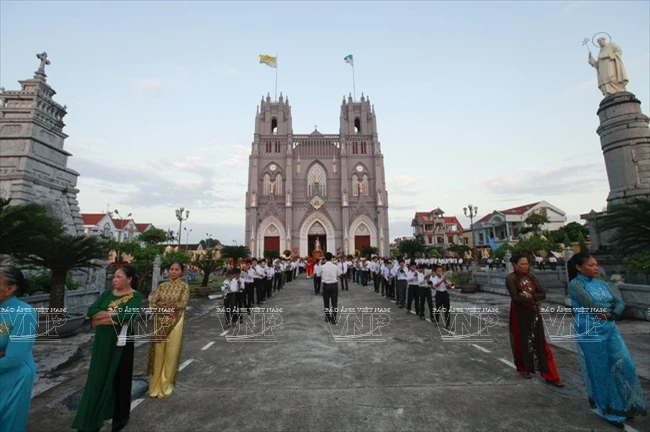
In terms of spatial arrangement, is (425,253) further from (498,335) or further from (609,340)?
(609,340)

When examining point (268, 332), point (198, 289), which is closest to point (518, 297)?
point (268, 332)

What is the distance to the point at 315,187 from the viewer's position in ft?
137

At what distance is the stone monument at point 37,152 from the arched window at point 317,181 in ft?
94.1

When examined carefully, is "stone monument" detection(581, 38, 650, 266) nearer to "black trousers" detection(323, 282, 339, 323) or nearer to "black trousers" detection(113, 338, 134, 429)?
"black trousers" detection(323, 282, 339, 323)

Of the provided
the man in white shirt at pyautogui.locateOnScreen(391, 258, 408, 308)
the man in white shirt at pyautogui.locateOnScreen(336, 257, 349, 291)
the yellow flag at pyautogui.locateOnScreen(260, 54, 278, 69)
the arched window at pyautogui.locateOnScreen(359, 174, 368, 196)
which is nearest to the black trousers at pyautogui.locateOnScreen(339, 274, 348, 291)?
the man in white shirt at pyautogui.locateOnScreen(336, 257, 349, 291)

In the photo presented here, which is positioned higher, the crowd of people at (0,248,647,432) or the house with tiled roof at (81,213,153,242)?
the house with tiled roof at (81,213,153,242)

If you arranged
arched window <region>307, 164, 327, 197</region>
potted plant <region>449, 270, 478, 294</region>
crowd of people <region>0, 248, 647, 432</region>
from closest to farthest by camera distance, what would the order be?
crowd of people <region>0, 248, 647, 432</region>
potted plant <region>449, 270, 478, 294</region>
arched window <region>307, 164, 327, 197</region>

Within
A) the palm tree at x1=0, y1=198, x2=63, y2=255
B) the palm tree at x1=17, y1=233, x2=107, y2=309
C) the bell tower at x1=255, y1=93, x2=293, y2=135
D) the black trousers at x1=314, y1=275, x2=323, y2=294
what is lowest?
the black trousers at x1=314, y1=275, x2=323, y2=294

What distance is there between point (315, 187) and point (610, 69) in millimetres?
31563

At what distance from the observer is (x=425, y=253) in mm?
31344

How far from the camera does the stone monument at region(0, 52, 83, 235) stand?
12.7 m

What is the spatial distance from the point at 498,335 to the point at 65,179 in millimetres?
18969

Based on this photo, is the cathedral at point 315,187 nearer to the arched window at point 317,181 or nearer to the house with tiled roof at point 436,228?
the arched window at point 317,181

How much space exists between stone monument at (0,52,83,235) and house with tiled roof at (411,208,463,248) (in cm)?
4777
